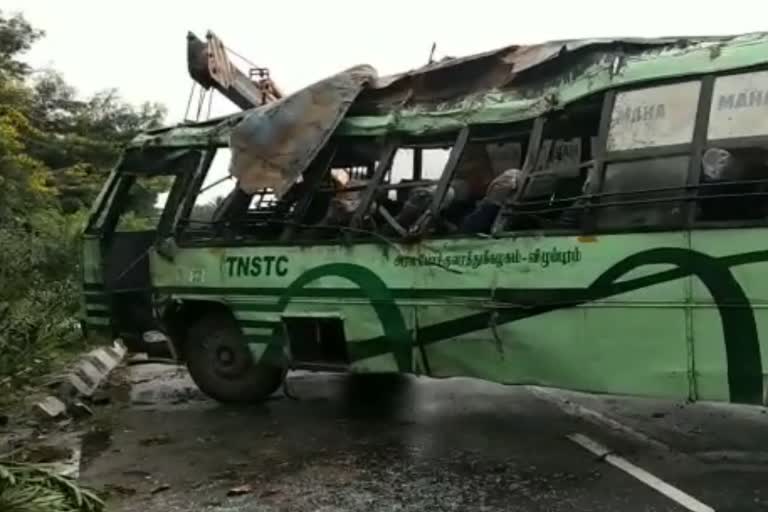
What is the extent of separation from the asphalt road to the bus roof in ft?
7.64

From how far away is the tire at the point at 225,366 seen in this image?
8.25 m

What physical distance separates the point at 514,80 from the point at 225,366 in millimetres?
3631

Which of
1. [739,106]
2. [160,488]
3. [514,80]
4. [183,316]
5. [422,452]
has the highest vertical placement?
[514,80]

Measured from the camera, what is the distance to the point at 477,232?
6398 millimetres

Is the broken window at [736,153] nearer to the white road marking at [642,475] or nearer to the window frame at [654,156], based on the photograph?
the window frame at [654,156]

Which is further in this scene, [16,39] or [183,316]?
[16,39]

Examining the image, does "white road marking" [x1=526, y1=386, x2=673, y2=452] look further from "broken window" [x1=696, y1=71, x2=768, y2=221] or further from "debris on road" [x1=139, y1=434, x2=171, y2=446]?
"debris on road" [x1=139, y1=434, x2=171, y2=446]

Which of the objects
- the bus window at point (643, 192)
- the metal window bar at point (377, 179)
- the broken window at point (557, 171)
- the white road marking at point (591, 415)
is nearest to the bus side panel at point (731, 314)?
the bus window at point (643, 192)

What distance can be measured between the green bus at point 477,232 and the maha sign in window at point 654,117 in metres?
0.01

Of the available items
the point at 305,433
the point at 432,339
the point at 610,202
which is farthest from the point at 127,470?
the point at 610,202

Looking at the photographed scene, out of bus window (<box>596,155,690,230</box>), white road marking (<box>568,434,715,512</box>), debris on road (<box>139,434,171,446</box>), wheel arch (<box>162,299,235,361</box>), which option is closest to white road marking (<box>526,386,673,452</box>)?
white road marking (<box>568,434,715,512</box>)

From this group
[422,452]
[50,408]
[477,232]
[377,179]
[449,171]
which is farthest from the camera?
[50,408]

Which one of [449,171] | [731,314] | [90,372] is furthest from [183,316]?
[731,314]

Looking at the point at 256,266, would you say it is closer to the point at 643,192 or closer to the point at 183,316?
the point at 183,316
